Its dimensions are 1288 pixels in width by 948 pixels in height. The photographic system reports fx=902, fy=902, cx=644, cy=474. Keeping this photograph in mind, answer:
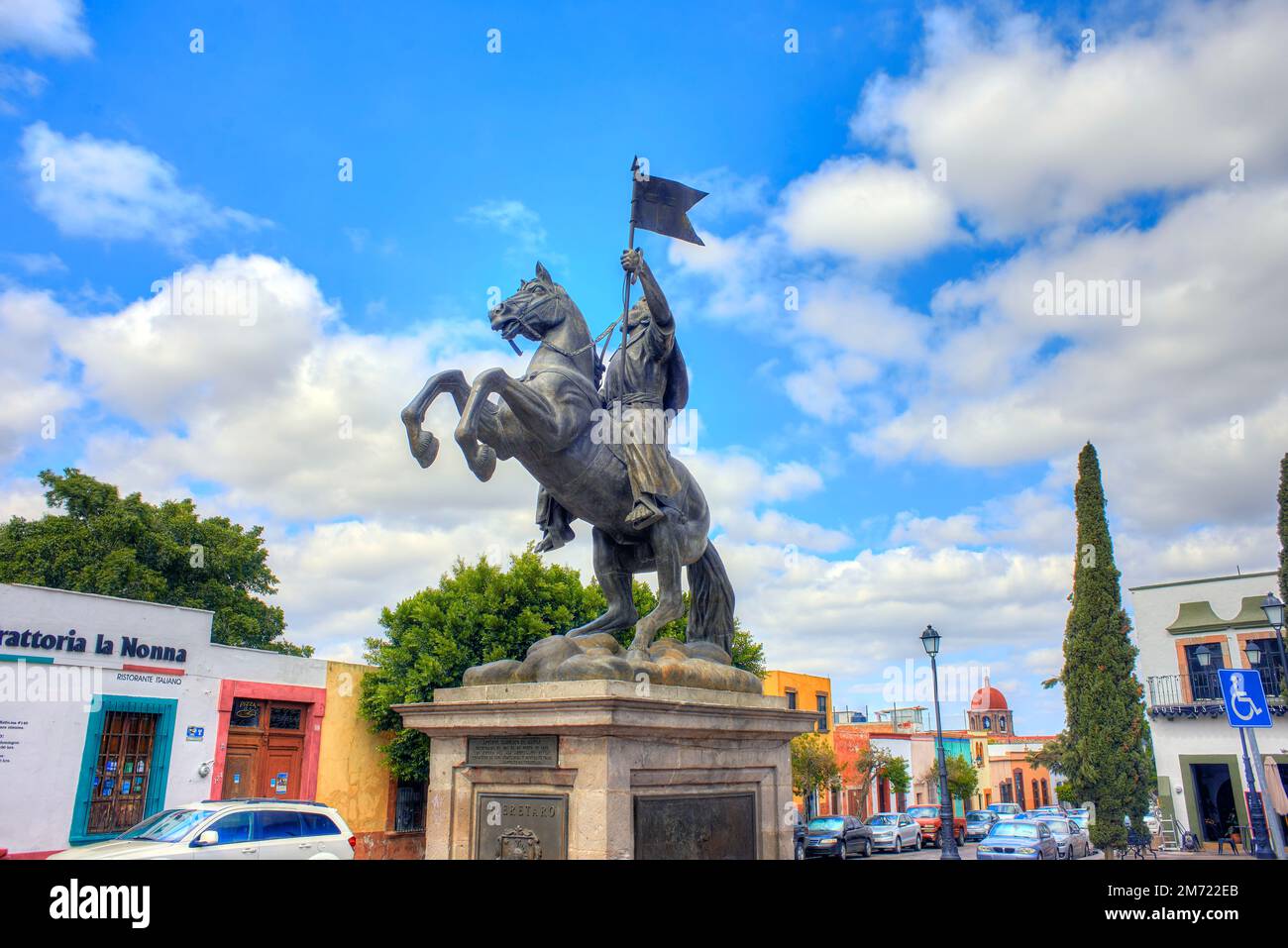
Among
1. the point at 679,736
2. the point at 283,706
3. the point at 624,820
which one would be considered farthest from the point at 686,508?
the point at 283,706

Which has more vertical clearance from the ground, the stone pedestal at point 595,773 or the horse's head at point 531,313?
the horse's head at point 531,313

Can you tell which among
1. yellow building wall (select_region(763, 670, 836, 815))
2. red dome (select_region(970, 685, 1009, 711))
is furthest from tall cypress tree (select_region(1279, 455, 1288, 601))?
red dome (select_region(970, 685, 1009, 711))

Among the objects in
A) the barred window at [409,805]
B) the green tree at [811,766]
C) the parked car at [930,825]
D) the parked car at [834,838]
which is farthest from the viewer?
the parked car at [930,825]

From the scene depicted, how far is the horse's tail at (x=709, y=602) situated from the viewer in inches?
257

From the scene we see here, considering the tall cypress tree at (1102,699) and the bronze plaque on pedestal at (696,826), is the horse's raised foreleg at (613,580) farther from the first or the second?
the tall cypress tree at (1102,699)

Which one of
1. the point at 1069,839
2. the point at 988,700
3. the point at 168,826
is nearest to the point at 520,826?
the point at 168,826

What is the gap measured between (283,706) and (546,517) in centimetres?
1829

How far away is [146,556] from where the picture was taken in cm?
2934

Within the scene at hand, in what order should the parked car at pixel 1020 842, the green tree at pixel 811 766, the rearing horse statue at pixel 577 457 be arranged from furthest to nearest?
the green tree at pixel 811 766 → the parked car at pixel 1020 842 → the rearing horse statue at pixel 577 457

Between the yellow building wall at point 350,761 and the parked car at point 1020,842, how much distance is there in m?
15.7

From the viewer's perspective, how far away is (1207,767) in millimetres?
26688

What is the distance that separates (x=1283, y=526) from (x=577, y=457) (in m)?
23.4

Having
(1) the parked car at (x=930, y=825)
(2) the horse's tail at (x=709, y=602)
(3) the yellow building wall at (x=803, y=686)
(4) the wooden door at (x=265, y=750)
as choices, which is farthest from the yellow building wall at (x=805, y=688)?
(2) the horse's tail at (x=709, y=602)

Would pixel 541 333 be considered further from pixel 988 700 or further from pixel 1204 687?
pixel 988 700
